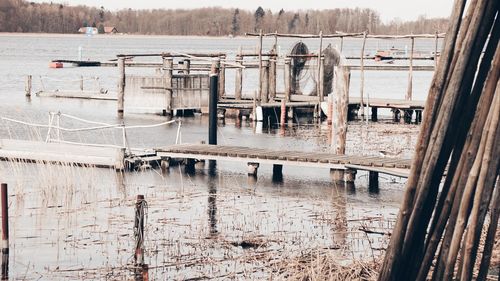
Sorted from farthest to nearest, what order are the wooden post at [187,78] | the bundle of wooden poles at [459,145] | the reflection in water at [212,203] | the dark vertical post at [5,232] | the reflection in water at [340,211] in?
the wooden post at [187,78]
the reflection in water at [212,203]
the reflection in water at [340,211]
the dark vertical post at [5,232]
the bundle of wooden poles at [459,145]

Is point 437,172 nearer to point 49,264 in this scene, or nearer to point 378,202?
point 49,264

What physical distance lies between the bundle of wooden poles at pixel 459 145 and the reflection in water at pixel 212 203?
7.88 metres

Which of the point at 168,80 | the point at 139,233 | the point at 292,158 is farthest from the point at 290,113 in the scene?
the point at 139,233

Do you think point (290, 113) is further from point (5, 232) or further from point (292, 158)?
point (5, 232)

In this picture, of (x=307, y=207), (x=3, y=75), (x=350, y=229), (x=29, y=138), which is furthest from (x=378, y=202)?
(x=3, y=75)

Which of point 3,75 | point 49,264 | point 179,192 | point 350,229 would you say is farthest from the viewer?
→ point 3,75

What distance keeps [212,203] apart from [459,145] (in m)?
11.0

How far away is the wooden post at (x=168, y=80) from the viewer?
36656 mm

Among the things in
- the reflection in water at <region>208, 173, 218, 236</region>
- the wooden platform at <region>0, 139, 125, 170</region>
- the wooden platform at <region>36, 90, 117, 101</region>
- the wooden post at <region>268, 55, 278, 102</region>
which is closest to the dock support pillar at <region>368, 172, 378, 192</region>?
the reflection in water at <region>208, 173, 218, 236</region>

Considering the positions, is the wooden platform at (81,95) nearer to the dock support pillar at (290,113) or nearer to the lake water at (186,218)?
the dock support pillar at (290,113)

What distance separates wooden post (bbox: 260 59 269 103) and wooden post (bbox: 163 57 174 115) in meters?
3.74

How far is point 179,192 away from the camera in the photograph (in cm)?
2036

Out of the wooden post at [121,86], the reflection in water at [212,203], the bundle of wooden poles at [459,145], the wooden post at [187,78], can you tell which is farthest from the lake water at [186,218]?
the wooden post at [121,86]

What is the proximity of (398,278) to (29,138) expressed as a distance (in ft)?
72.0
